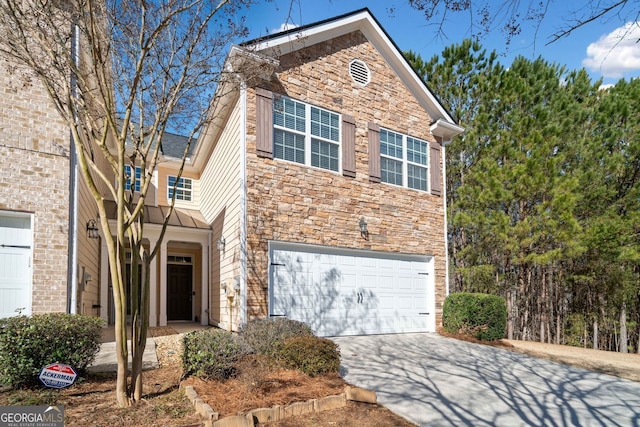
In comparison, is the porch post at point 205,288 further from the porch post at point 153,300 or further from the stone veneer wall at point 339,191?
the stone veneer wall at point 339,191

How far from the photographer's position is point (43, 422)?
3.84 m

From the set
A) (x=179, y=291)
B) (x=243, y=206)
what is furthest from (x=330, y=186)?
(x=179, y=291)

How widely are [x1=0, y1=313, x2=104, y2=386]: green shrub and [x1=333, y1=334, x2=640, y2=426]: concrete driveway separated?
137 inches

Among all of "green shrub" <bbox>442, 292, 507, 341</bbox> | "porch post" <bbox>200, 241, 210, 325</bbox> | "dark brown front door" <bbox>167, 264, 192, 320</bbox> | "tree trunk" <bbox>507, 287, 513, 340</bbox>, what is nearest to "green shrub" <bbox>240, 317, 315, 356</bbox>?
"green shrub" <bbox>442, 292, 507, 341</bbox>

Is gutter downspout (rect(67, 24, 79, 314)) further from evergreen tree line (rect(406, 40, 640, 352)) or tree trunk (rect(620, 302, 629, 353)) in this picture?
tree trunk (rect(620, 302, 629, 353))

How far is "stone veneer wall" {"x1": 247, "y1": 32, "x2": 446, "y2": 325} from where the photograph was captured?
813 centimetres

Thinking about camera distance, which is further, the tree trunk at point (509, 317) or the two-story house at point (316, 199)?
the tree trunk at point (509, 317)

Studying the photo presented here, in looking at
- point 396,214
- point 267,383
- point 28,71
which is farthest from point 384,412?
point 28,71

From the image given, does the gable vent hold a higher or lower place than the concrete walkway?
higher

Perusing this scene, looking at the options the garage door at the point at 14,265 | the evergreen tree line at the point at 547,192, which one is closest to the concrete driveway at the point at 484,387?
the evergreen tree line at the point at 547,192

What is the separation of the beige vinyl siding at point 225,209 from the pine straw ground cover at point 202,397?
9.87ft

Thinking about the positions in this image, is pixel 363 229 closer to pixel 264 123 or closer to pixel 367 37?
pixel 264 123

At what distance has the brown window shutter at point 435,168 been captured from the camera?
36.7 ft

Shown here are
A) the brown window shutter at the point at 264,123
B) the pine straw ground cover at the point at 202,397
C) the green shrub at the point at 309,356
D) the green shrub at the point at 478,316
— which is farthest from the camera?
the green shrub at the point at 478,316
